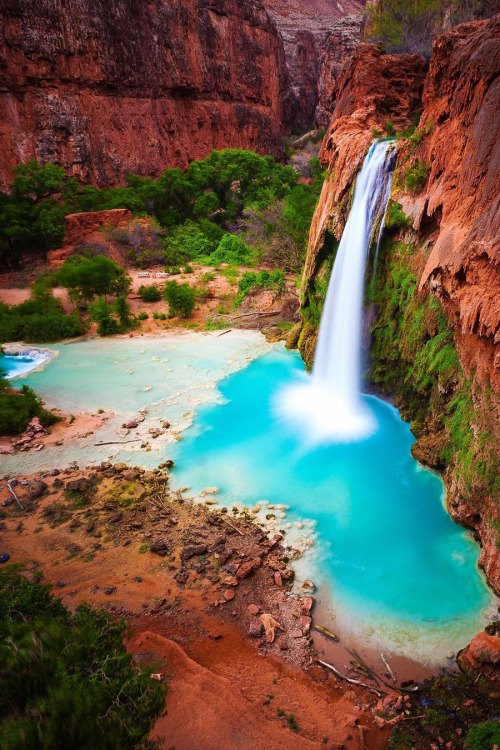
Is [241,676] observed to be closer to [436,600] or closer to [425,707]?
[425,707]

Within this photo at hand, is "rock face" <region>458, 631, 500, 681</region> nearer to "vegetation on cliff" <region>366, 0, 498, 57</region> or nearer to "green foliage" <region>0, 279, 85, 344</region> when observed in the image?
"green foliage" <region>0, 279, 85, 344</region>

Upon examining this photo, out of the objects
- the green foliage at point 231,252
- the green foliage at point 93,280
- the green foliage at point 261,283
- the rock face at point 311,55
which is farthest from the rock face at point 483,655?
the rock face at point 311,55

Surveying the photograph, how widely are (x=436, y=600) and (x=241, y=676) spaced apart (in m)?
3.52

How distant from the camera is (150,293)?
76.0ft

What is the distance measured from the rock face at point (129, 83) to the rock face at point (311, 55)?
1152cm

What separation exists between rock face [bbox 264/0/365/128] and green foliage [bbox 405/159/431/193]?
52249 mm

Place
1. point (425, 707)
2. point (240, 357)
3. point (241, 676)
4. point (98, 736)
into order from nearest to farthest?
point (98, 736) < point (425, 707) < point (241, 676) < point (240, 357)

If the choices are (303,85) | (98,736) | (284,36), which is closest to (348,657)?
(98,736)

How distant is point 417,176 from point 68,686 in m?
12.4

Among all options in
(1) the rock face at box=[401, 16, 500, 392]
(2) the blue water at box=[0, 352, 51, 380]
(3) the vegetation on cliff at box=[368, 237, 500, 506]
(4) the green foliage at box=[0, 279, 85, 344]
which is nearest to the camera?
(1) the rock face at box=[401, 16, 500, 392]

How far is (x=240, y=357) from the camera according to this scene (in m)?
17.2

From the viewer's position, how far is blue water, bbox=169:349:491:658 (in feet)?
21.8

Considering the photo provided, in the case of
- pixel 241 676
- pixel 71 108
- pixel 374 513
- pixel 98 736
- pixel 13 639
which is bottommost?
pixel 374 513

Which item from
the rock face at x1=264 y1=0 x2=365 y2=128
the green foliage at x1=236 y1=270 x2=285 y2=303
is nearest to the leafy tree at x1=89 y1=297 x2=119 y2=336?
the green foliage at x1=236 y1=270 x2=285 y2=303
